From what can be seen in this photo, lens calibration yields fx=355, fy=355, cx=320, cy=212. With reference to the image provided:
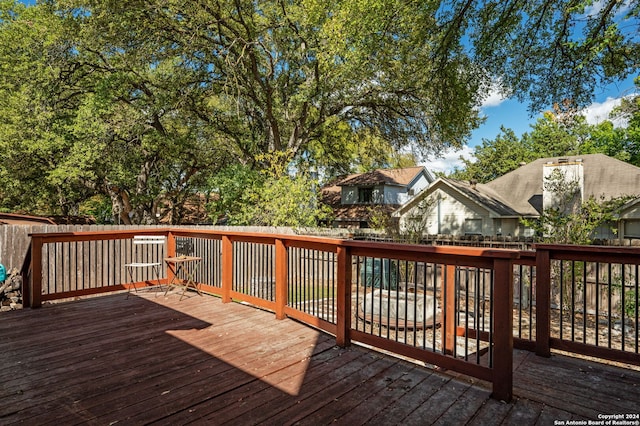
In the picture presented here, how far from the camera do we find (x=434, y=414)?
223 centimetres

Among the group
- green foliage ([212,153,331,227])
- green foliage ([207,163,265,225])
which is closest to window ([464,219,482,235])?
green foliage ([212,153,331,227])

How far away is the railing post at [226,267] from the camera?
16.9 ft

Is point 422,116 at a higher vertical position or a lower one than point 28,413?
higher

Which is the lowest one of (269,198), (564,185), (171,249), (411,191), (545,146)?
(171,249)

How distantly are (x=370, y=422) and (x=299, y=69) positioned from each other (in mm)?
12919

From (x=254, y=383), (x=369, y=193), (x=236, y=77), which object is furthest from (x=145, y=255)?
(x=369, y=193)

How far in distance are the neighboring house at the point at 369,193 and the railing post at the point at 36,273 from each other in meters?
17.9

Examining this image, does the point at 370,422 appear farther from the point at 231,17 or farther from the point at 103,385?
the point at 231,17

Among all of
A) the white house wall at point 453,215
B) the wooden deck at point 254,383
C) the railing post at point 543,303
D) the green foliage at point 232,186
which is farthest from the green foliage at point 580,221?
the green foliage at point 232,186

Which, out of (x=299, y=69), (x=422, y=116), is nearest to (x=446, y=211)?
(x=422, y=116)

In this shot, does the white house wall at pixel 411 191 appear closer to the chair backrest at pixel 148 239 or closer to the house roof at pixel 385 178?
the house roof at pixel 385 178

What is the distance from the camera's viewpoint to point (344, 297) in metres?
3.43

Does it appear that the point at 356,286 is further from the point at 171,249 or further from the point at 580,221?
the point at 580,221

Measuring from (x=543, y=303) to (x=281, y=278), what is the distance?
268 cm
